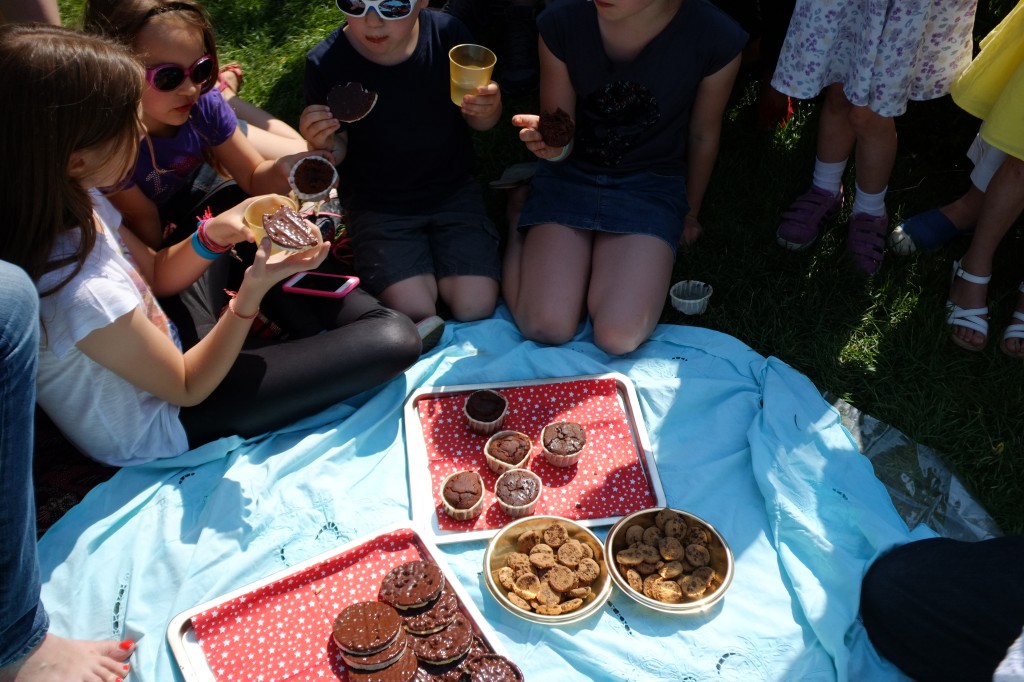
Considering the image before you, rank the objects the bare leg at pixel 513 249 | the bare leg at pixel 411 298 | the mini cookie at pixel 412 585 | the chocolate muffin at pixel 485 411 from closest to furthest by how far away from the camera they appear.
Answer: the mini cookie at pixel 412 585
the chocolate muffin at pixel 485 411
the bare leg at pixel 411 298
the bare leg at pixel 513 249

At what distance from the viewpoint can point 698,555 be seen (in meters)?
2.58

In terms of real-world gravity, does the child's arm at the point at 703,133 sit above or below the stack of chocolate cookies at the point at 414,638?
above

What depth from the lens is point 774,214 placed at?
4.04 metres

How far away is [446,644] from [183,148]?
2.24 metres

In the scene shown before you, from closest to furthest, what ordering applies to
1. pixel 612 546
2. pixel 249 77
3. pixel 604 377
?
pixel 612 546, pixel 604 377, pixel 249 77

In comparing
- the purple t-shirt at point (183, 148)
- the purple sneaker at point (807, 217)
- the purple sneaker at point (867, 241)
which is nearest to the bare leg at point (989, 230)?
the purple sneaker at point (867, 241)

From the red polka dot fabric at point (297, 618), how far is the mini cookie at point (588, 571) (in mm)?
505

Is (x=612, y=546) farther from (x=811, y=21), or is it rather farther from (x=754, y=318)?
(x=811, y=21)

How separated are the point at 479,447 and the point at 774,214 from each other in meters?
1.99

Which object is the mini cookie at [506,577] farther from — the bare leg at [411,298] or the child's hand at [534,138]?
the child's hand at [534,138]

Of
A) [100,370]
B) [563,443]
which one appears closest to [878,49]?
[563,443]

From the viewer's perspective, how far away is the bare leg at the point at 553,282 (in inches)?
135

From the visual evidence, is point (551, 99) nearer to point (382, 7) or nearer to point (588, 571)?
point (382, 7)

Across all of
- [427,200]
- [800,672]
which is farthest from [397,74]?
[800,672]
